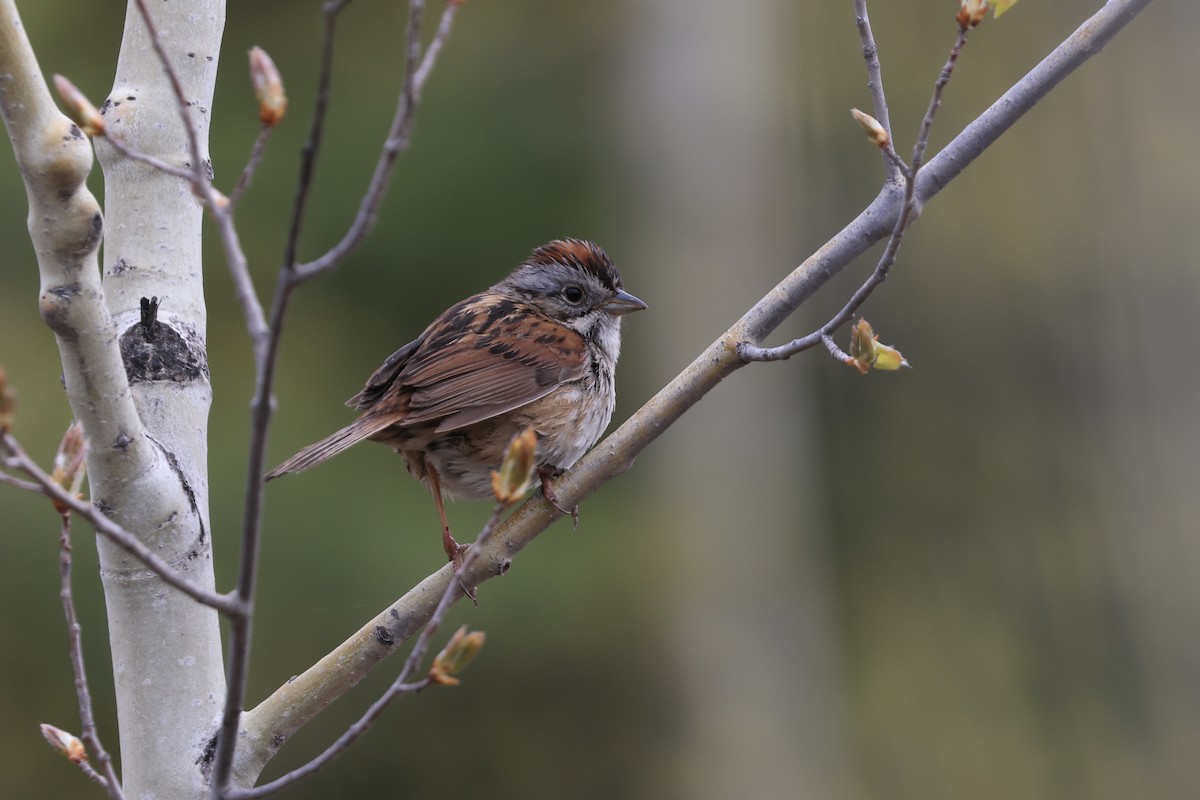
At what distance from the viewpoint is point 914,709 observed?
8.98 m

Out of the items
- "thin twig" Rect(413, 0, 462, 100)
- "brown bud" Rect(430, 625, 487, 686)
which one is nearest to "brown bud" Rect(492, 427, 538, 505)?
"brown bud" Rect(430, 625, 487, 686)

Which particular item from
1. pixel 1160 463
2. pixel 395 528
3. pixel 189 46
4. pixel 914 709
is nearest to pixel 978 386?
pixel 1160 463

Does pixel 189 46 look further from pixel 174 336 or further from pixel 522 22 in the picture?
pixel 522 22

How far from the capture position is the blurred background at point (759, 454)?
26.2 ft

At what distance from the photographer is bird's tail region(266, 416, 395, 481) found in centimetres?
315

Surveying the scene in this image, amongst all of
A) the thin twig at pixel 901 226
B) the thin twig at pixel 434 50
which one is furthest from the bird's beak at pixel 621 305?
the thin twig at pixel 434 50

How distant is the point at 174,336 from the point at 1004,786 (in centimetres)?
731

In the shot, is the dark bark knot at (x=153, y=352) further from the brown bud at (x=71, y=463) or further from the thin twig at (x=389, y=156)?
the thin twig at (x=389, y=156)

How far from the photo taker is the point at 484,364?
154 inches

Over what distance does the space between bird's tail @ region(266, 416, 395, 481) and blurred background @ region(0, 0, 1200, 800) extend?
4.79 metres

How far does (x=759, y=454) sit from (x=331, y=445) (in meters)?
6.33

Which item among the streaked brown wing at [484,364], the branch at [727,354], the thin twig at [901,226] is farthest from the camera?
the streaked brown wing at [484,364]

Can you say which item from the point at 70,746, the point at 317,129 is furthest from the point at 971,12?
the point at 70,746

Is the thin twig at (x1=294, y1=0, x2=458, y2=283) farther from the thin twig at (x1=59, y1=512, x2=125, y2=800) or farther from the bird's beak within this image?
the bird's beak
